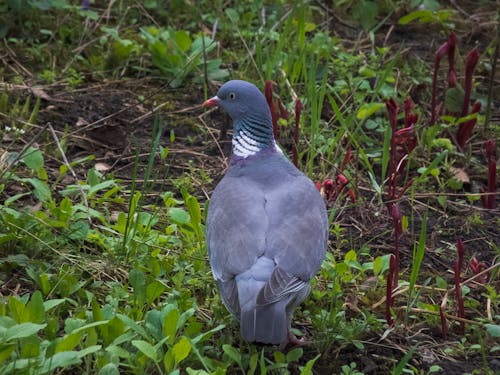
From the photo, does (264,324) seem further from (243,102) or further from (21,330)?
(243,102)

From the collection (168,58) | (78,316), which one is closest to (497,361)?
(78,316)

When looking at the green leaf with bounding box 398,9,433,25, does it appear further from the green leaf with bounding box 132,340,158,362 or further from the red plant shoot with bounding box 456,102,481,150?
the green leaf with bounding box 132,340,158,362

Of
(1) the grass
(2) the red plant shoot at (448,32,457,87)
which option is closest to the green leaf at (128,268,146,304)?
(1) the grass

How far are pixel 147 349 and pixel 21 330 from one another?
1.31ft

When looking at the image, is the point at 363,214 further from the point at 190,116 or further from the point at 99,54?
the point at 99,54

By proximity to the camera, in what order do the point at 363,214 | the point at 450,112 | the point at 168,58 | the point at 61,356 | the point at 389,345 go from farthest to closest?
the point at 168,58 → the point at 450,112 → the point at 363,214 → the point at 389,345 → the point at 61,356

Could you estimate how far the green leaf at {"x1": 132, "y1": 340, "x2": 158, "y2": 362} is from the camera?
3.07 m

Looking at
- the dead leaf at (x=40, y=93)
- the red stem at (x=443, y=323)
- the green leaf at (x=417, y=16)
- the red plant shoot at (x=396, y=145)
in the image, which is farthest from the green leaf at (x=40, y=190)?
the green leaf at (x=417, y=16)

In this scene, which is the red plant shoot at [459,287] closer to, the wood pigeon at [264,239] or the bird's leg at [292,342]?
the wood pigeon at [264,239]

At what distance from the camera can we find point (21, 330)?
3021 mm

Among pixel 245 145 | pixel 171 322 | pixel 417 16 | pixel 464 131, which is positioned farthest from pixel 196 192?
pixel 417 16

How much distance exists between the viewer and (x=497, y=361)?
142 inches

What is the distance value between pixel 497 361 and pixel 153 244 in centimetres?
→ 148

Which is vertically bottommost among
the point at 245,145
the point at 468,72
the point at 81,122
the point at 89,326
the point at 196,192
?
the point at 196,192
